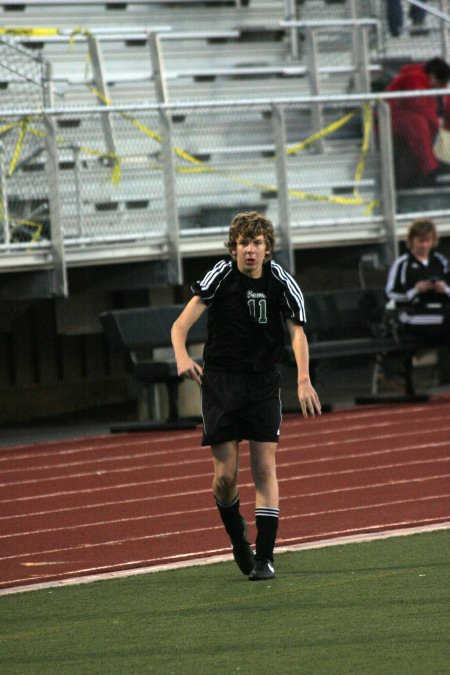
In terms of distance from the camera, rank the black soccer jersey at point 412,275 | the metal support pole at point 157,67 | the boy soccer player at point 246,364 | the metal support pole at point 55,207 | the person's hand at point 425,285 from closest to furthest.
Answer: the boy soccer player at point 246,364, the metal support pole at point 55,207, the person's hand at point 425,285, the black soccer jersey at point 412,275, the metal support pole at point 157,67

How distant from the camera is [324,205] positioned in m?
16.0

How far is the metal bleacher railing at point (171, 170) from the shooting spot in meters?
13.9

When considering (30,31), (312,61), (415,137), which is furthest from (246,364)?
(30,31)

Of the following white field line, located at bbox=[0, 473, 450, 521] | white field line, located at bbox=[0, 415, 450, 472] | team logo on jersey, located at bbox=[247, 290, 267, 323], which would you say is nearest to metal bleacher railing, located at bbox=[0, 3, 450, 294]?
white field line, located at bbox=[0, 415, 450, 472]

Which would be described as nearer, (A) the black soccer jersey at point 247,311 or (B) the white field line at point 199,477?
(A) the black soccer jersey at point 247,311

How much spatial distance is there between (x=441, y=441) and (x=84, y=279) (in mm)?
4214

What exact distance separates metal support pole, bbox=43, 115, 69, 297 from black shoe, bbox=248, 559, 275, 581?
7.03 m

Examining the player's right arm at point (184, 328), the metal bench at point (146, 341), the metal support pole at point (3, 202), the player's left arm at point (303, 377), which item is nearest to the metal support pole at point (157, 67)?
the metal bench at point (146, 341)

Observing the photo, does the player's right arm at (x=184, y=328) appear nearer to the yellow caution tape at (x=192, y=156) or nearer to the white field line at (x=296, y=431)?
the white field line at (x=296, y=431)

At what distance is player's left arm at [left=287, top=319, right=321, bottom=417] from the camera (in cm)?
717

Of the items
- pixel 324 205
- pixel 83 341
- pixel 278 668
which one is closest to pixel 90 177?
pixel 324 205

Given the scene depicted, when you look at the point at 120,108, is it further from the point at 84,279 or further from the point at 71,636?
the point at 71,636

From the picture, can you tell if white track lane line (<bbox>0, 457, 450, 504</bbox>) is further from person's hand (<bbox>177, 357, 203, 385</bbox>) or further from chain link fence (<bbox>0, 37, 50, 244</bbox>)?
person's hand (<bbox>177, 357, 203, 385</bbox>)

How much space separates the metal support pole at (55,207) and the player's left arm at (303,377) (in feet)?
22.1
